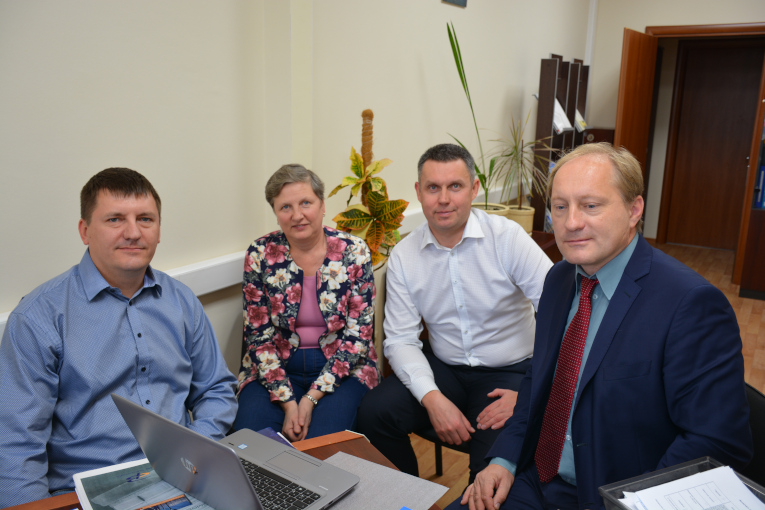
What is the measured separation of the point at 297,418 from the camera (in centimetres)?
196

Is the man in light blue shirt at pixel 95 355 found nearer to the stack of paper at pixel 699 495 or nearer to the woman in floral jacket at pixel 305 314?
the woman in floral jacket at pixel 305 314

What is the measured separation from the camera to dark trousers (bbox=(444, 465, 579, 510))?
1391 millimetres

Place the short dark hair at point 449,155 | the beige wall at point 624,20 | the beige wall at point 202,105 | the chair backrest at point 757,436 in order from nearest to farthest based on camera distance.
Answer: the chair backrest at point 757,436 < the beige wall at point 202,105 < the short dark hair at point 449,155 < the beige wall at point 624,20

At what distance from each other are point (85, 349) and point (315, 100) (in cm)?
155

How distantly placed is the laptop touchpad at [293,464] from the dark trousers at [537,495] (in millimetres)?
464

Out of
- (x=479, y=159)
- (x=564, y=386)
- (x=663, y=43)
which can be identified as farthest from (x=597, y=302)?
(x=663, y=43)

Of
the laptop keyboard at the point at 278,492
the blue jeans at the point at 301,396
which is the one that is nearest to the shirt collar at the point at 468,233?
the blue jeans at the point at 301,396

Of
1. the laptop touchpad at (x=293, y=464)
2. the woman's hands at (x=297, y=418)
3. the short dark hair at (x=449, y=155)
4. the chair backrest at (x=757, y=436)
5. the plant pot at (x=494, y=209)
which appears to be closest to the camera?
the laptop touchpad at (x=293, y=464)

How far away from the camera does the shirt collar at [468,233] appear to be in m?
2.21

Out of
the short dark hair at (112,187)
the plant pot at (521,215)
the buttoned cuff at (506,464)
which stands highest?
the short dark hair at (112,187)

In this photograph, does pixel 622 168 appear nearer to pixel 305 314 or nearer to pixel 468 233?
pixel 468 233

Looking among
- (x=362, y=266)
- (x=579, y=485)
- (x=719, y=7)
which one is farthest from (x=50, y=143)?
(x=719, y=7)

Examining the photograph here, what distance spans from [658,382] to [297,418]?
3.84 ft

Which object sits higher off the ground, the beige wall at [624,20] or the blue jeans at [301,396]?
the beige wall at [624,20]
